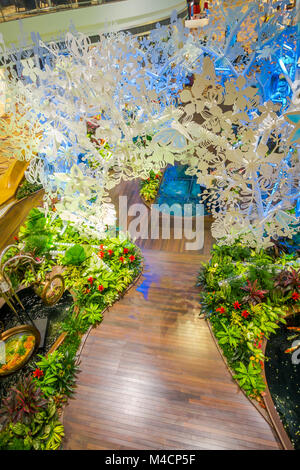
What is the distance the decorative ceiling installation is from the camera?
3.74m

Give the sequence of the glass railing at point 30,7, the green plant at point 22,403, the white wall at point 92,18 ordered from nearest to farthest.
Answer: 1. the green plant at point 22,403
2. the glass railing at point 30,7
3. the white wall at point 92,18

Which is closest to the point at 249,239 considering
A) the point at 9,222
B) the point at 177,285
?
the point at 177,285

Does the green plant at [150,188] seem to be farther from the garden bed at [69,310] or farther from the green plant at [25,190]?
the green plant at [25,190]

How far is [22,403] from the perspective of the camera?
3758 mm

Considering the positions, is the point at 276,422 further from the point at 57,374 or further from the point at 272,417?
the point at 57,374

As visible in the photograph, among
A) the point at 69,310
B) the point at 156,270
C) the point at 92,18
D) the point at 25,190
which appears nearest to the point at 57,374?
the point at 69,310

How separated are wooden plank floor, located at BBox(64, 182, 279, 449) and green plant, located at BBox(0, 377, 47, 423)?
41 centimetres

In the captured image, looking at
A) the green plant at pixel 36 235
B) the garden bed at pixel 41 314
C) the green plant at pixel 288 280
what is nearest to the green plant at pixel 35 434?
the garden bed at pixel 41 314

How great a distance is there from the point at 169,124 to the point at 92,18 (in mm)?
8930

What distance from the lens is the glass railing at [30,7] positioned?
885cm

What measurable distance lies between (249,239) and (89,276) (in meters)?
2.97

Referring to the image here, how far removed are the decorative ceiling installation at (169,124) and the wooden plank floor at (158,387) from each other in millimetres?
1616
